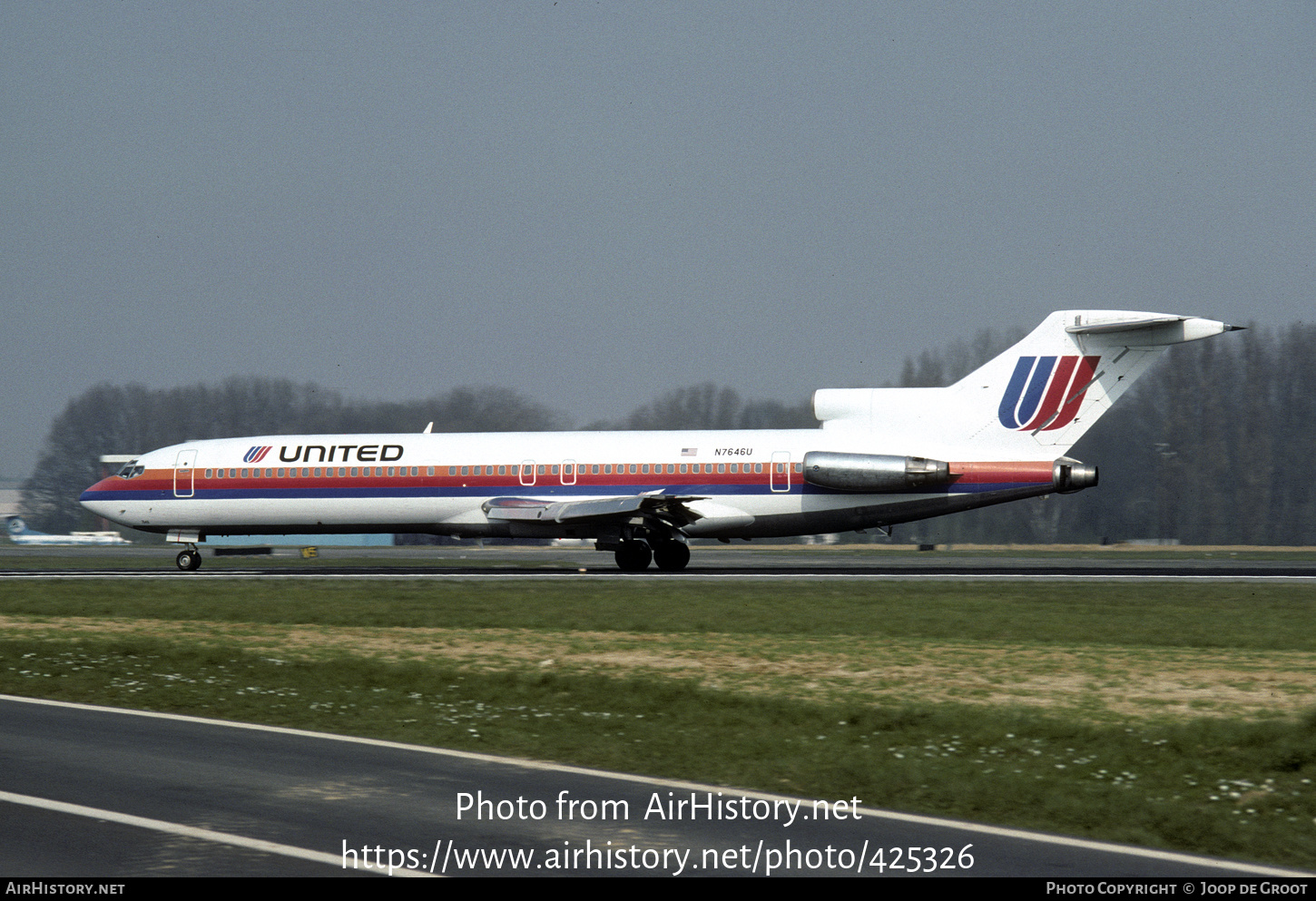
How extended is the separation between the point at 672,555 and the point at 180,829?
27.5 meters

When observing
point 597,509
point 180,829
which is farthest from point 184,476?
point 180,829

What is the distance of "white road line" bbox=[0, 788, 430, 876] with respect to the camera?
696cm

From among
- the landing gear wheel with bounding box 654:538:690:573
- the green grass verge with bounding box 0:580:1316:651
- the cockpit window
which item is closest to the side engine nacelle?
the landing gear wheel with bounding box 654:538:690:573

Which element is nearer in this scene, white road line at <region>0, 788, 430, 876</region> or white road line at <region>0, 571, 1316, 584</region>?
white road line at <region>0, 788, 430, 876</region>

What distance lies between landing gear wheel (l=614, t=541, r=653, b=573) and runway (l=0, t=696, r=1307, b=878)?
2416cm

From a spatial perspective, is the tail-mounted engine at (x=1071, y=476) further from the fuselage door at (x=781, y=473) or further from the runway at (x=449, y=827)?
the runway at (x=449, y=827)

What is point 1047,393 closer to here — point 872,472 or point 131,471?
point 872,472

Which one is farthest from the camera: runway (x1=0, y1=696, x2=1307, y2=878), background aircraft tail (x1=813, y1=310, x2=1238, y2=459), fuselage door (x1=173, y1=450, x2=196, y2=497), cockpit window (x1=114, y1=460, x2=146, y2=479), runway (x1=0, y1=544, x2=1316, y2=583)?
cockpit window (x1=114, y1=460, x2=146, y2=479)

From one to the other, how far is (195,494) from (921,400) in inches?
840

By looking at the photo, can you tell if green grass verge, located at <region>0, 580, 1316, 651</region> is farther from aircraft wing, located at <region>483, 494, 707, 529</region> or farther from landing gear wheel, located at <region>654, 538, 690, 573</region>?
landing gear wheel, located at <region>654, 538, 690, 573</region>

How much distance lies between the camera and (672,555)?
1373 inches

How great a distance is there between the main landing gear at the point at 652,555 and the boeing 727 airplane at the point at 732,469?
0.14 feet

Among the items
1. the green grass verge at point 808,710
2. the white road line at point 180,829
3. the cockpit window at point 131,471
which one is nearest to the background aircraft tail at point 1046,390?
the green grass verge at point 808,710

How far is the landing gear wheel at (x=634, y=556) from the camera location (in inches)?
1357
